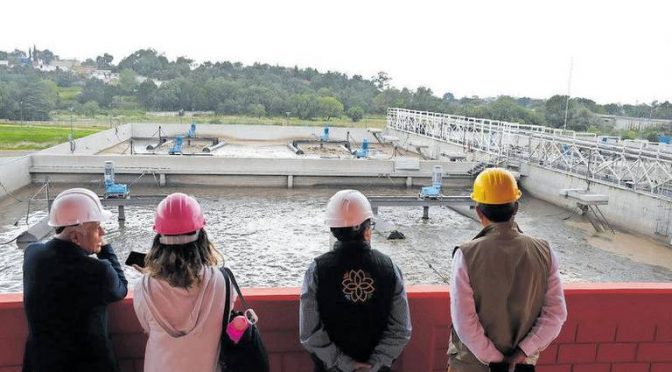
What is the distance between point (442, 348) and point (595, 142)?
1482 cm

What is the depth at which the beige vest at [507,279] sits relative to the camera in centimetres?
179

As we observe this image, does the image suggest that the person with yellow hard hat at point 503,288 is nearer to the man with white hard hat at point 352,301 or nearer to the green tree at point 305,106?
the man with white hard hat at point 352,301

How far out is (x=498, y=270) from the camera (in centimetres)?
178

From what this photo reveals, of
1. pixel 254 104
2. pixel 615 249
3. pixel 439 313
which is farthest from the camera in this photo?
pixel 254 104

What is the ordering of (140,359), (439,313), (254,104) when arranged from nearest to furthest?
(140,359) → (439,313) → (254,104)

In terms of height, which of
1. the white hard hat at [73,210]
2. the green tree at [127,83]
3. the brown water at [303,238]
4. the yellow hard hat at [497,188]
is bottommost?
the brown water at [303,238]

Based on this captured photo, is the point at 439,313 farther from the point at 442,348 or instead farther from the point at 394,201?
the point at 394,201

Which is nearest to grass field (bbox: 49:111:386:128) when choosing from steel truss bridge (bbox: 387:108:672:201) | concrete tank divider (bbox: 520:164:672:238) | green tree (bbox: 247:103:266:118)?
green tree (bbox: 247:103:266:118)

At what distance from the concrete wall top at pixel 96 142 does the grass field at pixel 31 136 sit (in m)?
1.19

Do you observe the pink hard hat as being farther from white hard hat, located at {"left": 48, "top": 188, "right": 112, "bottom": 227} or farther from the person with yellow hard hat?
the person with yellow hard hat

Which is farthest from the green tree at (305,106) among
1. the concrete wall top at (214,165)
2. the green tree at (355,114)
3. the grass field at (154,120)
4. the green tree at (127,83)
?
the concrete wall top at (214,165)

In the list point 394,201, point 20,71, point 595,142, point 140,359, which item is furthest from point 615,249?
point 20,71

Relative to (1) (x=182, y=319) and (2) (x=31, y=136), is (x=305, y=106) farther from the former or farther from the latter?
(1) (x=182, y=319)

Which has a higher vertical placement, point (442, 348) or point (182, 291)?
point (182, 291)
